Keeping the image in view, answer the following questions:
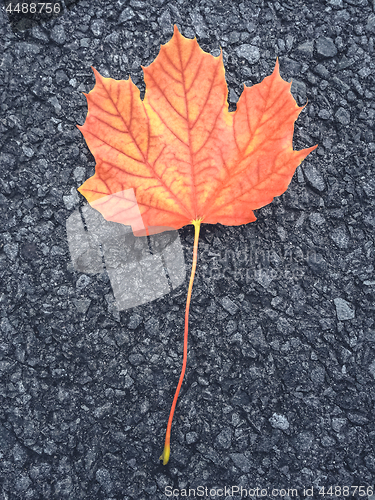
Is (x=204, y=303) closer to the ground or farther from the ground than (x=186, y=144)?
closer to the ground

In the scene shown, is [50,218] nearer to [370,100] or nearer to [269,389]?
[269,389]

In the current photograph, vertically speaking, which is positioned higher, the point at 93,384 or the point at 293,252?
the point at 293,252

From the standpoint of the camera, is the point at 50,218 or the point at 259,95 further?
the point at 50,218

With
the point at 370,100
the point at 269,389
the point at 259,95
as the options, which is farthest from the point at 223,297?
the point at 370,100

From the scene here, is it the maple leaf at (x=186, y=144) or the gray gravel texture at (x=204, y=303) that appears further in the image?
the gray gravel texture at (x=204, y=303)
